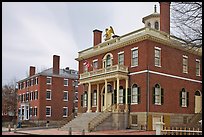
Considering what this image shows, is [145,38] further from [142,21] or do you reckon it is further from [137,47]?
[142,21]

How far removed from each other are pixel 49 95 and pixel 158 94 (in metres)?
A: 26.5

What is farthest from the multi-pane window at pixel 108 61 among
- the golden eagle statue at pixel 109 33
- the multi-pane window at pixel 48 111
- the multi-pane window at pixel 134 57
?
the multi-pane window at pixel 48 111

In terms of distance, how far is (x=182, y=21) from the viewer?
17.7 metres

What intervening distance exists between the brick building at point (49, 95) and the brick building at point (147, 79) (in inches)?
685

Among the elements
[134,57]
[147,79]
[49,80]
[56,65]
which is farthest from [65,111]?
[147,79]

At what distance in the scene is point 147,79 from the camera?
29.1 m

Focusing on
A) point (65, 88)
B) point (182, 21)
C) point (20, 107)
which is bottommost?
point (20, 107)

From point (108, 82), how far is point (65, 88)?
2334 centimetres

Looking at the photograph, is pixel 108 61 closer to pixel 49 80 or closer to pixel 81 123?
pixel 81 123

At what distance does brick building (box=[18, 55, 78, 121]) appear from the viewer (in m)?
51.2

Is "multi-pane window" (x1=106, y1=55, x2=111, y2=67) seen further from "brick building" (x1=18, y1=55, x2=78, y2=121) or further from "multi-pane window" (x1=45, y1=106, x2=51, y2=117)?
"multi-pane window" (x1=45, y1=106, x2=51, y2=117)

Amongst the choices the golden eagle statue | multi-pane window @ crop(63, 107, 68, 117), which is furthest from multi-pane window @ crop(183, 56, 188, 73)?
multi-pane window @ crop(63, 107, 68, 117)

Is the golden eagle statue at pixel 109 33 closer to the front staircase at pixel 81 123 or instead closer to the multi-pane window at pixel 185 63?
the multi-pane window at pixel 185 63

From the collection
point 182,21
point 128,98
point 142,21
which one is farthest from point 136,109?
point 142,21
